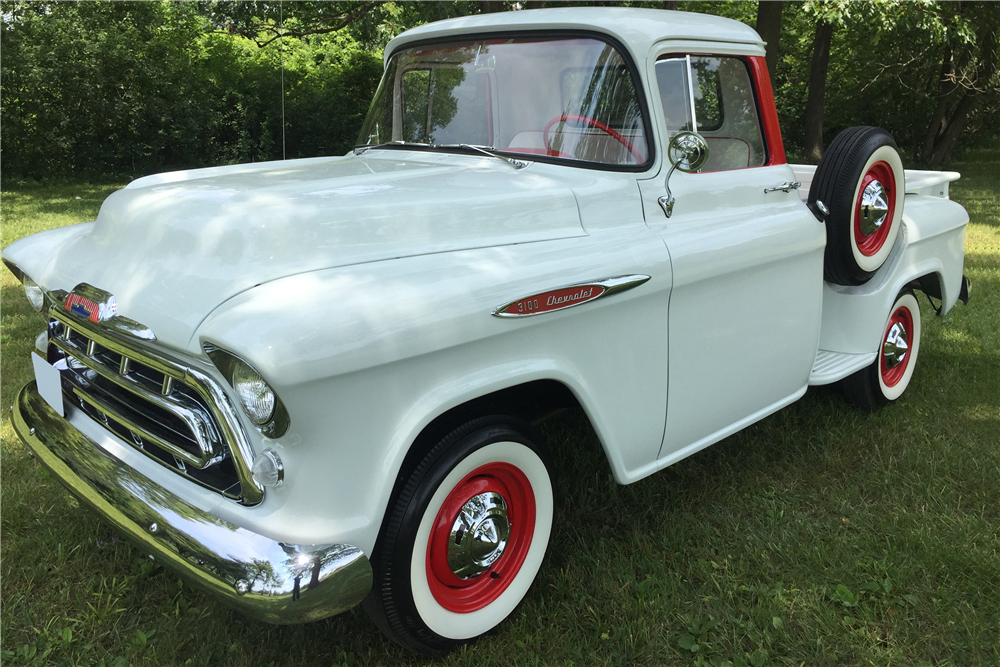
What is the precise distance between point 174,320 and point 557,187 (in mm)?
1251

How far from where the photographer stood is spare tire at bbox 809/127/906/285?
3270mm

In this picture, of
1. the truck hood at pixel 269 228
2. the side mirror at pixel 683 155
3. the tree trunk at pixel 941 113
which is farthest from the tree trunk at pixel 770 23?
the truck hood at pixel 269 228

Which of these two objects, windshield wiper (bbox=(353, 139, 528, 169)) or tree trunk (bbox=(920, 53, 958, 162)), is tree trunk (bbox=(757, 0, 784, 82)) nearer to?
tree trunk (bbox=(920, 53, 958, 162))

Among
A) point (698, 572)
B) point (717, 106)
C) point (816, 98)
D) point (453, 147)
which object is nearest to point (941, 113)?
point (816, 98)

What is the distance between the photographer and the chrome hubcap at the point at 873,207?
11.1 feet

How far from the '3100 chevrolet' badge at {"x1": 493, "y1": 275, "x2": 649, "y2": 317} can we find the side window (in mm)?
743

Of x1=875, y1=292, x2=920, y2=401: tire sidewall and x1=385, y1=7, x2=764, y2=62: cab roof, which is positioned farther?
x1=875, y1=292, x2=920, y2=401: tire sidewall

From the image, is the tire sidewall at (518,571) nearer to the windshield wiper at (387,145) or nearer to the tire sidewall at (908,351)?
the windshield wiper at (387,145)

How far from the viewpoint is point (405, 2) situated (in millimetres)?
14703

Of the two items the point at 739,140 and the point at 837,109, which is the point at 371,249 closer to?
the point at 739,140

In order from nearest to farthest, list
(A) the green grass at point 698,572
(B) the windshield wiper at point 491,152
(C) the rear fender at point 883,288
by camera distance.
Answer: (A) the green grass at point 698,572 → (B) the windshield wiper at point 491,152 → (C) the rear fender at point 883,288

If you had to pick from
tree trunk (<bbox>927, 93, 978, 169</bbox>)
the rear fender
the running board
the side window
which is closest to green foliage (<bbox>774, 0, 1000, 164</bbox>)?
tree trunk (<bbox>927, 93, 978, 169</bbox>)

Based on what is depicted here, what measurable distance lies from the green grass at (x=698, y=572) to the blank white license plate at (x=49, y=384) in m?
0.62

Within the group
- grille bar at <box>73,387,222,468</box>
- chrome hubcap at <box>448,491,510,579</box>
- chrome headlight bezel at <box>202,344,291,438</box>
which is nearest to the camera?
chrome headlight bezel at <box>202,344,291,438</box>
